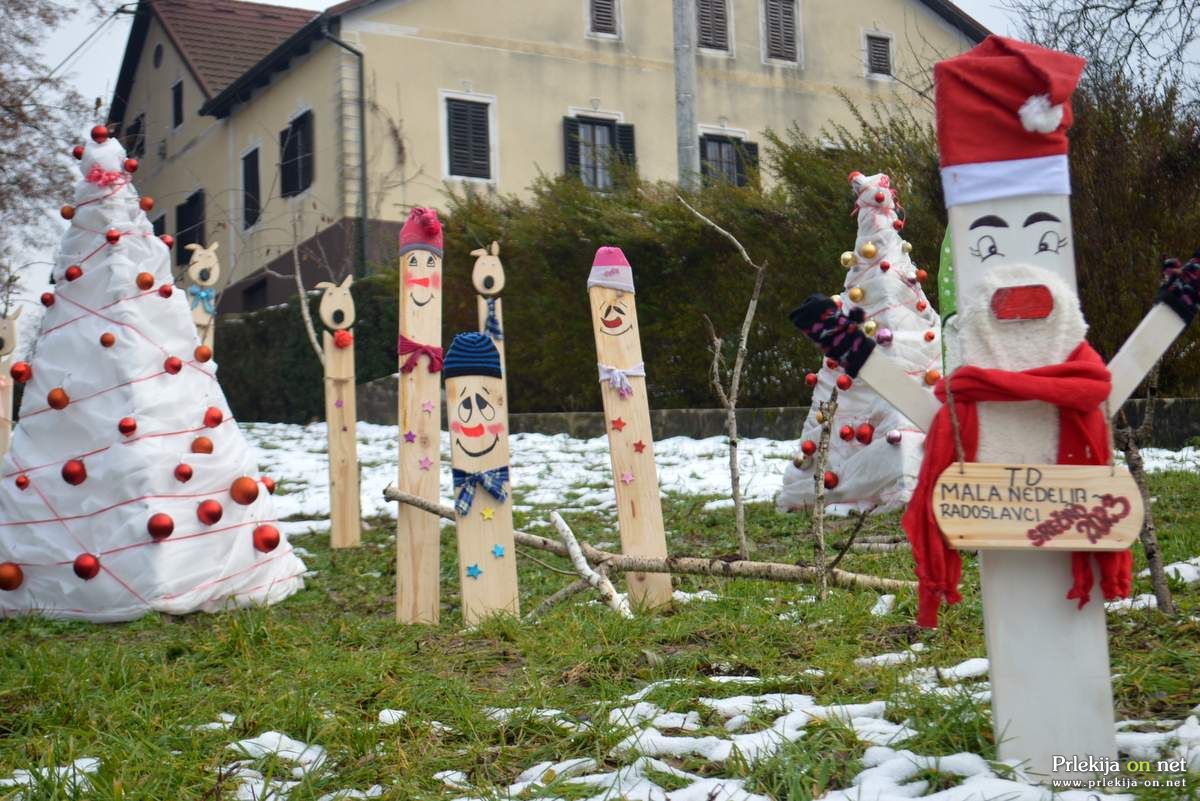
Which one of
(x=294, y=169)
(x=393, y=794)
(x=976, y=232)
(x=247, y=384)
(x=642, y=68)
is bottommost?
(x=393, y=794)

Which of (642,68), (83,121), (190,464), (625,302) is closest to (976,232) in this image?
(625,302)

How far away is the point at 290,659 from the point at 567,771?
1.72 m

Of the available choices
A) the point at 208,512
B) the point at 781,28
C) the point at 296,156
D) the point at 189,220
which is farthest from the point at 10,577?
the point at 189,220

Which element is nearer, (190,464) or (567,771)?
(567,771)

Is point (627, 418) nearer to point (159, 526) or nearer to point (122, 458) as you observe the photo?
point (159, 526)

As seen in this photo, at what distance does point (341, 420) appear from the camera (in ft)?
28.7

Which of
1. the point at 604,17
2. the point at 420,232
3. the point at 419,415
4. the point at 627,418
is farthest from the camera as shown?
the point at 604,17

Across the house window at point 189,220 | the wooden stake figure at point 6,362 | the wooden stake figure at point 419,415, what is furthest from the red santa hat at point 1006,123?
the house window at point 189,220

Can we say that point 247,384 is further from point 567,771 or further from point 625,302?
point 567,771

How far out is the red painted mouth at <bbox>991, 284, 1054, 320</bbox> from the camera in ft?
9.00

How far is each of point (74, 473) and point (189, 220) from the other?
21591 millimetres

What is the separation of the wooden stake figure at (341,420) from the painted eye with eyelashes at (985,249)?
6.25 m

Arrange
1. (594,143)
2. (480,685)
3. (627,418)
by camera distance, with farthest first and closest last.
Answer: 1. (594,143)
2. (627,418)
3. (480,685)

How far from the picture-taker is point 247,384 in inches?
755
